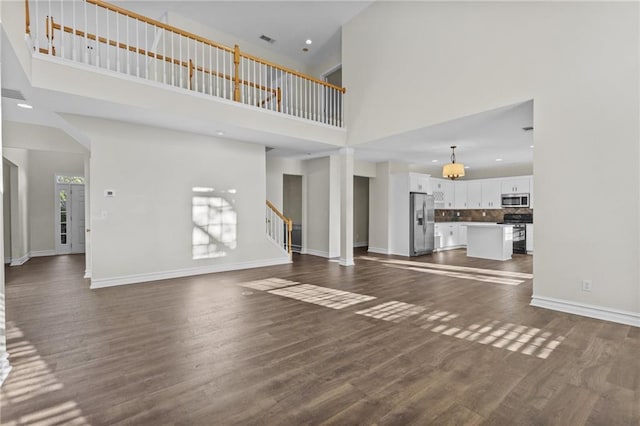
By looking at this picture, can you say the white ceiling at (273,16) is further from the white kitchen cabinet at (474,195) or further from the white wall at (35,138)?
the white kitchen cabinet at (474,195)

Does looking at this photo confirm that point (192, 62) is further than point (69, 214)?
No

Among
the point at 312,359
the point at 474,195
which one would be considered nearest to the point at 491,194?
the point at 474,195

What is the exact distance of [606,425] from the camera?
5.74 feet

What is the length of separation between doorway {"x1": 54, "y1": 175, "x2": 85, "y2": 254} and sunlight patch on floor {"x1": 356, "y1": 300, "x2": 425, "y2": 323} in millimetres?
9540

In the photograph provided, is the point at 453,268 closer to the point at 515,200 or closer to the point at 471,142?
the point at 471,142

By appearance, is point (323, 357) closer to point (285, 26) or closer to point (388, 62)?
point (388, 62)

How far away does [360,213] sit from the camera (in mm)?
10742

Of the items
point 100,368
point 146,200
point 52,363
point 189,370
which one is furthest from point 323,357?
point 146,200

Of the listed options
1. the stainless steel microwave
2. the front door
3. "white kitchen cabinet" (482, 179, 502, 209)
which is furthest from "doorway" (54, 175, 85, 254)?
the stainless steel microwave

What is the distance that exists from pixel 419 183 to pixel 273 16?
562 centimetres

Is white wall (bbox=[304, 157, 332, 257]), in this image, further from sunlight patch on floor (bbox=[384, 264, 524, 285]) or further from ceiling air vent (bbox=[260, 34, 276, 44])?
ceiling air vent (bbox=[260, 34, 276, 44])

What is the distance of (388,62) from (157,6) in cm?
470

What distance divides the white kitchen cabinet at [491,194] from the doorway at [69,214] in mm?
12628

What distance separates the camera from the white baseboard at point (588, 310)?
3.26 m
